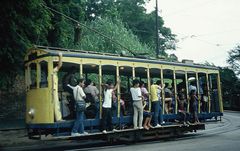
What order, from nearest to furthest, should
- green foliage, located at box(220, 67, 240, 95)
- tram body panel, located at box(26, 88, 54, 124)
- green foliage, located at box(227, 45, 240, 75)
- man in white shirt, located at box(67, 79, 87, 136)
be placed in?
tram body panel, located at box(26, 88, 54, 124)
man in white shirt, located at box(67, 79, 87, 136)
green foliage, located at box(220, 67, 240, 95)
green foliage, located at box(227, 45, 240, 75)

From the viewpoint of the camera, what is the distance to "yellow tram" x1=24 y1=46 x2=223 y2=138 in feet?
37.8

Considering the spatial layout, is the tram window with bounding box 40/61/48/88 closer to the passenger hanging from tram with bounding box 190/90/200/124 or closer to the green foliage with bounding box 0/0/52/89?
the green foliage with bounding box 0/0/52/89

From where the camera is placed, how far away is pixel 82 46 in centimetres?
2767

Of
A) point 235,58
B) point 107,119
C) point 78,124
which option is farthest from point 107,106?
point 235,58

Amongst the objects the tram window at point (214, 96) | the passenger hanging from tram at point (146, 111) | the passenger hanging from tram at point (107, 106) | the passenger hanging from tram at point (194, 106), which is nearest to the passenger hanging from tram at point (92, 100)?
the passenger hanging from tram at point (107, 106)

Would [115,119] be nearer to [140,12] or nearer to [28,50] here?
[28,50]

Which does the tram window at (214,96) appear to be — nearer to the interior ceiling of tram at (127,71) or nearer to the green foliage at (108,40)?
the interior ceiling of tram at (127,71)

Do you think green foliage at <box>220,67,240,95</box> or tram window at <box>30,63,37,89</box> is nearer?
tram window at <box>30,63,37,89</box>

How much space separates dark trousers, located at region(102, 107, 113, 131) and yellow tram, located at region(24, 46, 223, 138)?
9.7 inches

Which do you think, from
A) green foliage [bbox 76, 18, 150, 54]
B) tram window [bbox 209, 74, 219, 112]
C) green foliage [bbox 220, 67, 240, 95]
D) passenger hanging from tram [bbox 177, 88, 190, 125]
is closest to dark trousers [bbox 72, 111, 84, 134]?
passenger hanging from tram [bbox 177, 88, 190, 125]

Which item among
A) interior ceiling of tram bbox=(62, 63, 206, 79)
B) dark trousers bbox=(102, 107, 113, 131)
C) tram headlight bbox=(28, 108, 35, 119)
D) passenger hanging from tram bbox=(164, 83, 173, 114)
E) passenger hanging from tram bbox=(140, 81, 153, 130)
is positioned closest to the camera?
tram headlight bbox=(28, 108, 35, 119)

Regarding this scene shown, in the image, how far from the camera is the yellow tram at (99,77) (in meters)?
11.5

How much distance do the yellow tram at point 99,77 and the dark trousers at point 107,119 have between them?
25 centimetres

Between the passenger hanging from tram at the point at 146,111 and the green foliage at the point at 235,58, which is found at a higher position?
the green foliage at the point at 235,58
